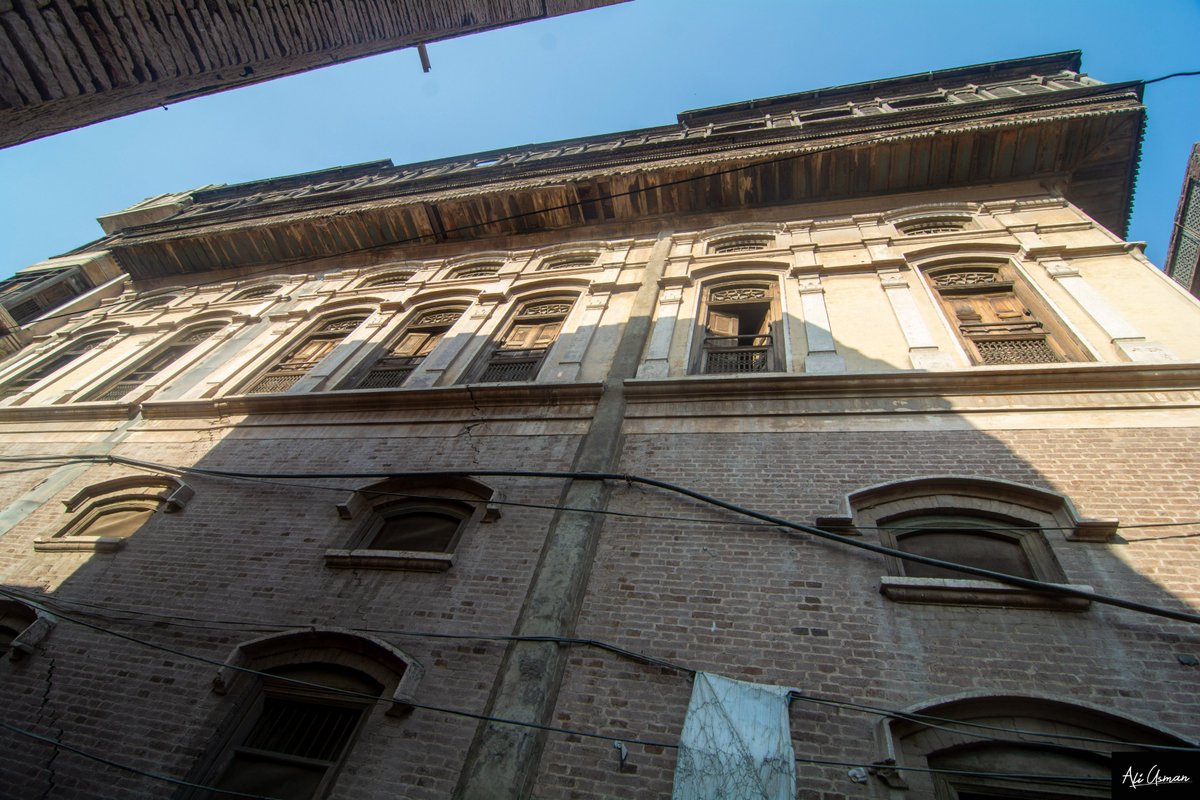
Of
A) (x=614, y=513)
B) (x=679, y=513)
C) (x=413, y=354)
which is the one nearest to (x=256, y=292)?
(x=413, y=354)

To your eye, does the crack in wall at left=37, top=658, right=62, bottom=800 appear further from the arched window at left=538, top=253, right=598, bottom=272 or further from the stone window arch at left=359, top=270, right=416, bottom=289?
the arched window at left=538, top=253, right=598, bottom=272

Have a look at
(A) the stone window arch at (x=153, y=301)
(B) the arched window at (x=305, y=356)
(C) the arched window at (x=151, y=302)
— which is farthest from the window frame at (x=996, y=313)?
(C) the arched window at (x=151, y=302)

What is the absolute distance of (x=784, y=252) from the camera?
10.3m

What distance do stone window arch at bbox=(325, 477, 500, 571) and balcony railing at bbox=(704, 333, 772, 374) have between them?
3.65 m

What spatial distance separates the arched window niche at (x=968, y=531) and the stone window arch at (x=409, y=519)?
3661mm

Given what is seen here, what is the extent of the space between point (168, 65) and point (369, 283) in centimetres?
916

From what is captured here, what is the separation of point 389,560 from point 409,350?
17.3 feet

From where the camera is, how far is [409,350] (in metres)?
10.4

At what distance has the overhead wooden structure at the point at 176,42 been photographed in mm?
3797

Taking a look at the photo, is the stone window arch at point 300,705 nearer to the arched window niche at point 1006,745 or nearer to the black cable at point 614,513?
the black cable at point 614,513

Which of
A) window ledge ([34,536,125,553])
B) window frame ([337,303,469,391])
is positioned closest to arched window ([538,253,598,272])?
window frame ([337,303,469,391])

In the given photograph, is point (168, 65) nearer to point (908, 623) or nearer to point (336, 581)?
point (336, 581)

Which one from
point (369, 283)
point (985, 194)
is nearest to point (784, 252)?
point (985, 194)
